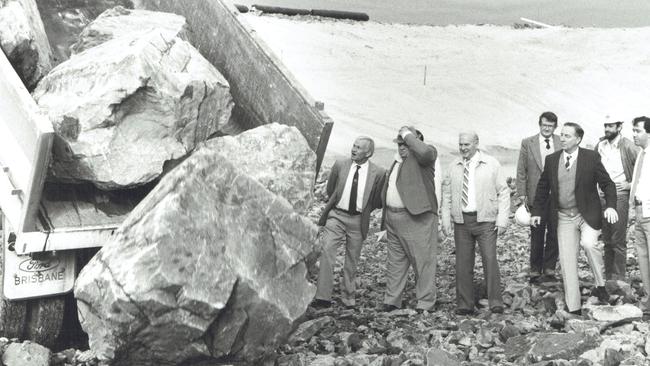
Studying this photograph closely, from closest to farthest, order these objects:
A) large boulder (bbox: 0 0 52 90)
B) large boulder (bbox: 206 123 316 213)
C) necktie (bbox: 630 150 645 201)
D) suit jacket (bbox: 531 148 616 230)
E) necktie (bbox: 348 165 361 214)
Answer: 1. large boulder (bbox: 206 123 316 213)
2. large boulder (bbox: 0 0 52 90)
3. suit jacket (bbox: 531 148 616 230)
4. necktie (bbox: 630 150 645 201)
5. necktie (bbox: 348 165 361 214)

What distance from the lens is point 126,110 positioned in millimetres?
6176

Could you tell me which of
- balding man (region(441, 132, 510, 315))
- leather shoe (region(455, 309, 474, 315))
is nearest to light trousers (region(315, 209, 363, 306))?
balding man (region(441, 132, 510, 315))

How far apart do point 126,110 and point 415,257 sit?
3.11 meters

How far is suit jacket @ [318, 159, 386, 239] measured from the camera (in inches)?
328

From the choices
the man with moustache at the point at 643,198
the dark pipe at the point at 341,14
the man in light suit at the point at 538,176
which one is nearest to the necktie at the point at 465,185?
the man in light suit at the point at 538,176

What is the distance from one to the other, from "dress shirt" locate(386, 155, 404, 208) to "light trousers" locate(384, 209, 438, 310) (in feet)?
0.26

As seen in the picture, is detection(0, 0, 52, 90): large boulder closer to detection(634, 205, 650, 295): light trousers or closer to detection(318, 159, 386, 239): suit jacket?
detection(318, 159, 386, 239): suit jacket

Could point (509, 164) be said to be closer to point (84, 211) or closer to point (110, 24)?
point (110, 24)

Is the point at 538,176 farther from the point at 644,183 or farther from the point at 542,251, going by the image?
the point at 644,183

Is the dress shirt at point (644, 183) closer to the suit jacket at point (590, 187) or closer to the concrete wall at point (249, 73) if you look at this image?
the suit jacket at point (590, 187)

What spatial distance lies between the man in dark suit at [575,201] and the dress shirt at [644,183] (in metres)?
0.26

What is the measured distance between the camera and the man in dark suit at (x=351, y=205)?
8305 millimetres

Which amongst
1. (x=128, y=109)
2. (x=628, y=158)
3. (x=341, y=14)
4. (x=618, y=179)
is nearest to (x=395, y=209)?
(x=618, y=179)

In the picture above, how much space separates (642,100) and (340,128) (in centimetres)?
1141
